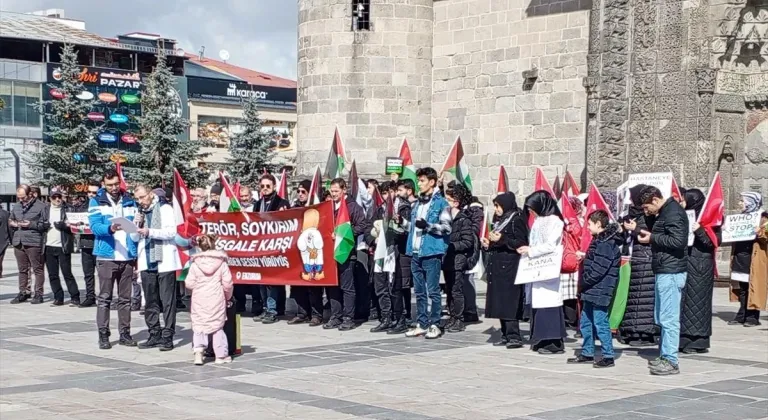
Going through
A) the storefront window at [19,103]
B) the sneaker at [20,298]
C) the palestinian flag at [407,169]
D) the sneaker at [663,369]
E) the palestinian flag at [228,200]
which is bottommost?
the sneaker at [20,298]

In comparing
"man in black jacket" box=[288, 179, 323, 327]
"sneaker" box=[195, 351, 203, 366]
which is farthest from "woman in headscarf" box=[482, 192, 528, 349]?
"sneaker" box=[195, 351, 203, 366]

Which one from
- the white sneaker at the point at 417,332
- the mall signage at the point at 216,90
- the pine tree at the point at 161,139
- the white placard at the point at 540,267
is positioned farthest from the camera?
the mall signage at the point at 216,90

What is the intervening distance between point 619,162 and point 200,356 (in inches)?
458

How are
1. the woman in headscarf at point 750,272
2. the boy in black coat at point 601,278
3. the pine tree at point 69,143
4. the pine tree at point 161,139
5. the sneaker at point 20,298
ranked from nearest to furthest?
the boy in black coat at point 601,278
the woman in headscarf at point 750,272
the sneaker at point 20,298
the pine tree at point 161,139
the pine tree at point 69,143

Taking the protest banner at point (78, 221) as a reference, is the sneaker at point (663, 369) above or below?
below

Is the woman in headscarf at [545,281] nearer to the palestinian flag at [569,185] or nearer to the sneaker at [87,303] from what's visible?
the palestinian flag at [569,185]

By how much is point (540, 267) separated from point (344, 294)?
3524mm

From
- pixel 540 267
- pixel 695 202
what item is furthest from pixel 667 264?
pixel 695 202

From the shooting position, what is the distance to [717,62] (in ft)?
68.0

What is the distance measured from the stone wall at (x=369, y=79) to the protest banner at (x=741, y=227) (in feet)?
40.9

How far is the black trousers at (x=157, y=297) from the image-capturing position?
44.1 ft

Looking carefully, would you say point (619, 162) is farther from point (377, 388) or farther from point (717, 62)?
point (377, 388)

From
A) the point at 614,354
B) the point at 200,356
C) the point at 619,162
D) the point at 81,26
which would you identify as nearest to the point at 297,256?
the point at 200,356

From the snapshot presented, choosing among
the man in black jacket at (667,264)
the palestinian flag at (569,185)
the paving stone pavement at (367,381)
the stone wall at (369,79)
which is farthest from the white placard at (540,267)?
the stone wall at (369,79)
